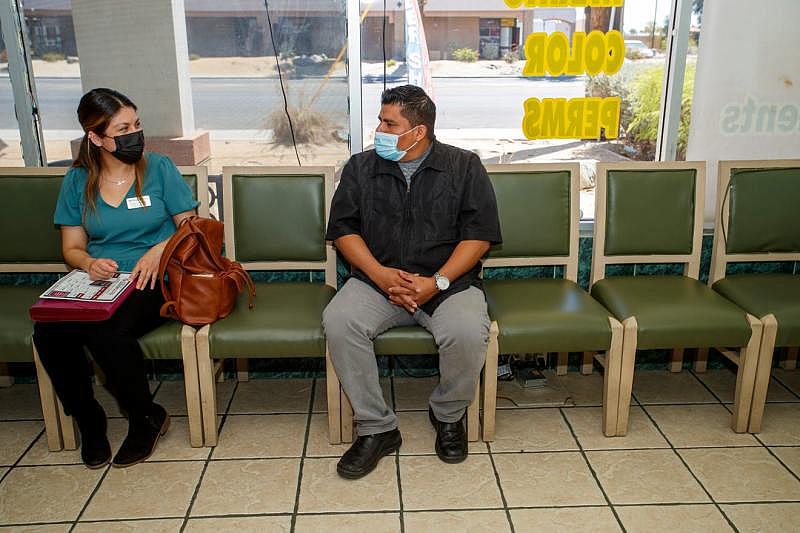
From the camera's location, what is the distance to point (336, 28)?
10.2 ft

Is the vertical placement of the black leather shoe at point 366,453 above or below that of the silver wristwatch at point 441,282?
below

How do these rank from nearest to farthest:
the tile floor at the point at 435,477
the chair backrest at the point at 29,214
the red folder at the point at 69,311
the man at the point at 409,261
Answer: the tile floor at the point at 435,477
the red folder at the point at 69,311
the man at the point at 409,261
the chair backrest at the point at 29,214

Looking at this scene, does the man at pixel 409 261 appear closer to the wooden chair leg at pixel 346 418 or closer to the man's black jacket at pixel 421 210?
the man's black jacket at pixel 421 210

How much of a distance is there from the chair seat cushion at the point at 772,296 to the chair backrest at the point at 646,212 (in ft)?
0.78

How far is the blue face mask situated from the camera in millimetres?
2568

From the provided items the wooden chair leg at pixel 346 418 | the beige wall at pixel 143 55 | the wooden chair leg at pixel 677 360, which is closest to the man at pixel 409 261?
the wooden chair leg at pixel 346 418

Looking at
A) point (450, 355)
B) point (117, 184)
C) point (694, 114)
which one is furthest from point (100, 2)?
point (694, 114)

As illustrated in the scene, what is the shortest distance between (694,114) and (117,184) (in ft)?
8.34

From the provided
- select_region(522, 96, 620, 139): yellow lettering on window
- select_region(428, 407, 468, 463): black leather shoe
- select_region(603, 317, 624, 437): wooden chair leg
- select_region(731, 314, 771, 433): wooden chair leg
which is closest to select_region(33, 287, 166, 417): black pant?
select_region(428, 407, 468, 463): black leather shoe

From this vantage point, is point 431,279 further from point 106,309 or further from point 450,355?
point 106,309

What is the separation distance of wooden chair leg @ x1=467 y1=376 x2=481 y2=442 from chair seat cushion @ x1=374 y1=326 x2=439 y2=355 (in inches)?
10.0

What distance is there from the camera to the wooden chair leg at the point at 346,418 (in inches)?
105

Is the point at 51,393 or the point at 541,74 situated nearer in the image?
the point at 51,393

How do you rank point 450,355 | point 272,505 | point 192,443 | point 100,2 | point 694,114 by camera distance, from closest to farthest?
point 272,505
point 450,355
point 192,443
point 100,2
point 694,114
